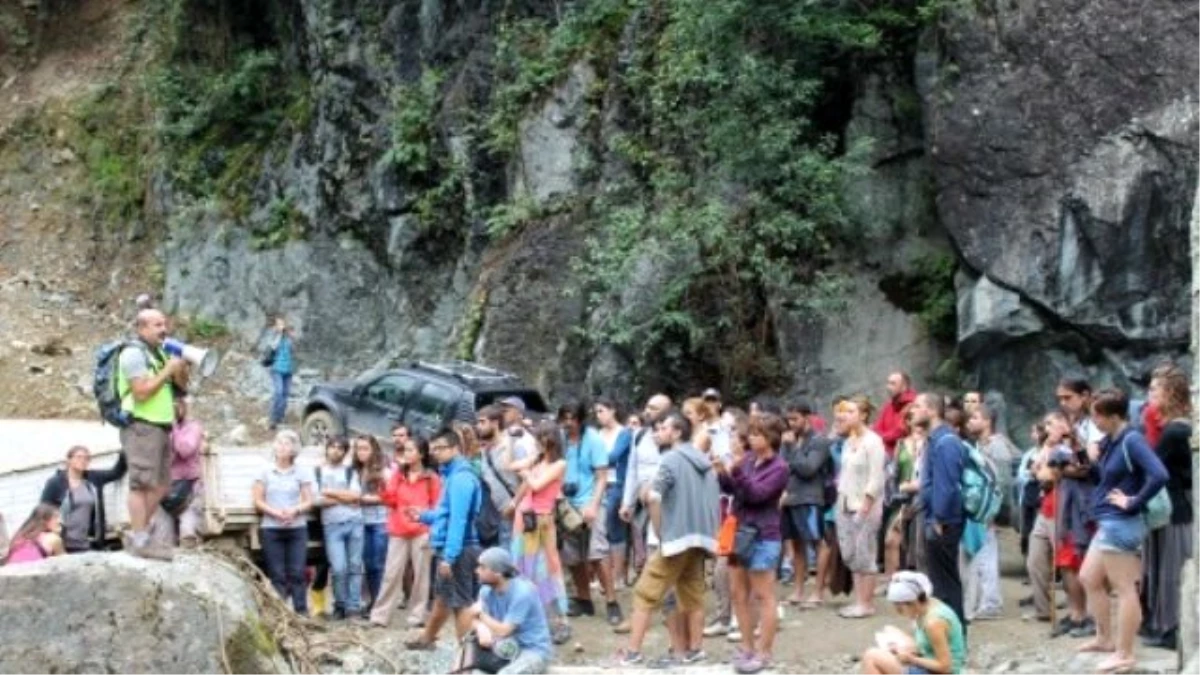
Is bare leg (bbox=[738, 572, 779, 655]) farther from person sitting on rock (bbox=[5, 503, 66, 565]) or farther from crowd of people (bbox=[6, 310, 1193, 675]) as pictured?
person sitting on rock (bbox=[5, 503, 66, 565])

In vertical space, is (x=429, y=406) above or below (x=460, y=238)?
below

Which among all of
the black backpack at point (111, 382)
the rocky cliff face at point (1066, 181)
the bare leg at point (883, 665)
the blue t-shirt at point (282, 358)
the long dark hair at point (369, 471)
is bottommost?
the bare leg at point (883, 665)

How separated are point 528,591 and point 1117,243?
1115 centimetres

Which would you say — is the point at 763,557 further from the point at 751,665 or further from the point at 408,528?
the point at 408,528

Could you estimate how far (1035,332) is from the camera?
21.6 meters

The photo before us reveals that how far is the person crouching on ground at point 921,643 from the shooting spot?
11047mm

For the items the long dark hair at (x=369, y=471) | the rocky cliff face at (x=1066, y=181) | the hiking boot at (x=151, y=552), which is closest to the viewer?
the hiking boot at (x=151, y=552)

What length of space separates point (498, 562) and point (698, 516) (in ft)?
5.75

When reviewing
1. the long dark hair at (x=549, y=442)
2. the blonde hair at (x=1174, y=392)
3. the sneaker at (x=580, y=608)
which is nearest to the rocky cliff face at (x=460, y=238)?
the sneaker at (x=580, y=608)

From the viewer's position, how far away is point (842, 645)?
46.2ft

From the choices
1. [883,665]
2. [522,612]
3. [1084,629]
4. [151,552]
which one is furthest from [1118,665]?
[151,552]

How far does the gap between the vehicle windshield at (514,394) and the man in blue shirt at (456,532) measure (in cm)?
798

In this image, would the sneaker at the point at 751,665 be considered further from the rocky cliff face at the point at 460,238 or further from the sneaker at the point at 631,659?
the rocky cliff face at the point at 460,238

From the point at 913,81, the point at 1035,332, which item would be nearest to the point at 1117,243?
the point at 1035,332
